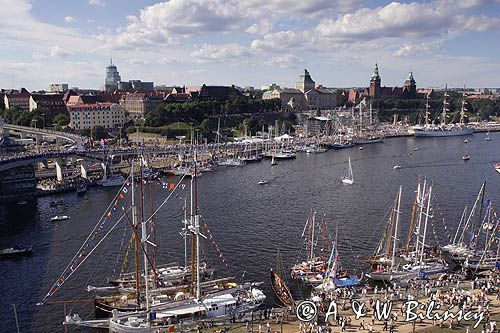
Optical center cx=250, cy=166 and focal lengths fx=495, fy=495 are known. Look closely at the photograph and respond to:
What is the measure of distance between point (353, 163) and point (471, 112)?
398 ft

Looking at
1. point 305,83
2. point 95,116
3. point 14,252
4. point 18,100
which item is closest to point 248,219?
point 14,252

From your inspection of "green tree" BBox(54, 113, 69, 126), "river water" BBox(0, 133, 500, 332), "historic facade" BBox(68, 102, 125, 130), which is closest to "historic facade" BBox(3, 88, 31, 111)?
"green tree" BBox(54, 113, 69, 126)

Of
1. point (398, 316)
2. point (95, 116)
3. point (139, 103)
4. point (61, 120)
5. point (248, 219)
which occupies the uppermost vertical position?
point (139, 103)

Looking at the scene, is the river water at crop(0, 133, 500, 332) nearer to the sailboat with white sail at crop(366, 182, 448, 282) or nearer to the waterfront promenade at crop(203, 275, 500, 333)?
the sailboat with white sail at crop(366, 182, 448, 282)

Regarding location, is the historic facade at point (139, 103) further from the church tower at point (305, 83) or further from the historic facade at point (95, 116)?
the church tower at point (305, 83)

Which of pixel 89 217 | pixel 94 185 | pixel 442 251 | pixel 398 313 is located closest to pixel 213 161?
pixel 94 185

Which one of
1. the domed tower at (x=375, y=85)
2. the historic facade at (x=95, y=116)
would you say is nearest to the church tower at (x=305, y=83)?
the domed tower at (x=375, y=85)

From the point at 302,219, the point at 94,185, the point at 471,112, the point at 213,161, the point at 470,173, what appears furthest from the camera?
the point at 471,112

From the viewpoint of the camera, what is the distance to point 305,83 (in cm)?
18900

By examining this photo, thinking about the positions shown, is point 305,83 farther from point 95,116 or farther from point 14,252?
point 14,252

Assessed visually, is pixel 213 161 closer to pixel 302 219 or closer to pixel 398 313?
pixel 302 219

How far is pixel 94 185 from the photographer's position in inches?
2667

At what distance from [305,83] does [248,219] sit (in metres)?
145

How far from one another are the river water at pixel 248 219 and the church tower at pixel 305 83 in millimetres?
104473
